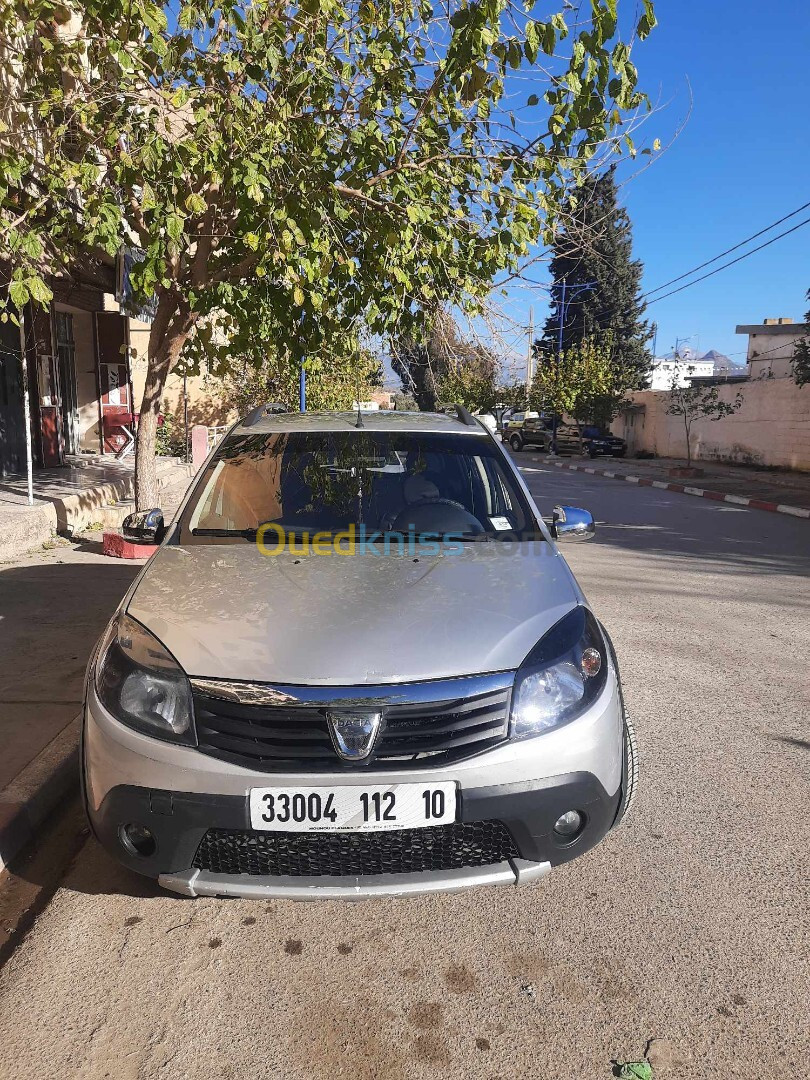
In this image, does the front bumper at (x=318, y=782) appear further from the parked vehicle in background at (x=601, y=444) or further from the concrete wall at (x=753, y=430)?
the parked vehicle in background at (x=601, y=444)

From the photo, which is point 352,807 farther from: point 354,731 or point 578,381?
point 578,381

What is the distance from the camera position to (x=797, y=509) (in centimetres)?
1376

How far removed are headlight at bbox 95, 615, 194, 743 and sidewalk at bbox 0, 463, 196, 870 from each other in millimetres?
921

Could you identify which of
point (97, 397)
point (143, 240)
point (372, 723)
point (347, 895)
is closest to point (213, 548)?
point (372, 723)

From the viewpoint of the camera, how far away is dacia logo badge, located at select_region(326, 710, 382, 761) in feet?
6.95

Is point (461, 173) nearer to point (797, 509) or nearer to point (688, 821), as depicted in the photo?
point (688, 821)

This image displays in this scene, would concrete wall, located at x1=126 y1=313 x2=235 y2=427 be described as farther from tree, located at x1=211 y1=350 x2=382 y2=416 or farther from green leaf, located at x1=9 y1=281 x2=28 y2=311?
green leaf, located at x1=9 y1=281 x2=28 y2=311

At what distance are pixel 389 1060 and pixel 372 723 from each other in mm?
822

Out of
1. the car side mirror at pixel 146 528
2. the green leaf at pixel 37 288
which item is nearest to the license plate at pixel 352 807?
the car side mirror at pixel 146 528

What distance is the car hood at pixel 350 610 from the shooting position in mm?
2219

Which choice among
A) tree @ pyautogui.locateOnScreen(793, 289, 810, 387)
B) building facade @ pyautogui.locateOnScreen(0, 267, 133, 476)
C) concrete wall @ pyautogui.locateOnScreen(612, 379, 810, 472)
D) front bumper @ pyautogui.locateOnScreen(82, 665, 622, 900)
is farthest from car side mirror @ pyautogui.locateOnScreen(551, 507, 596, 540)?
concrete wall @ pyautogui.locateOnScreen(612, 379, 810, 472)

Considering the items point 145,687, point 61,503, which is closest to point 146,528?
point 145,687

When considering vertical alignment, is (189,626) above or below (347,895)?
above

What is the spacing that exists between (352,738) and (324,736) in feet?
0.25
